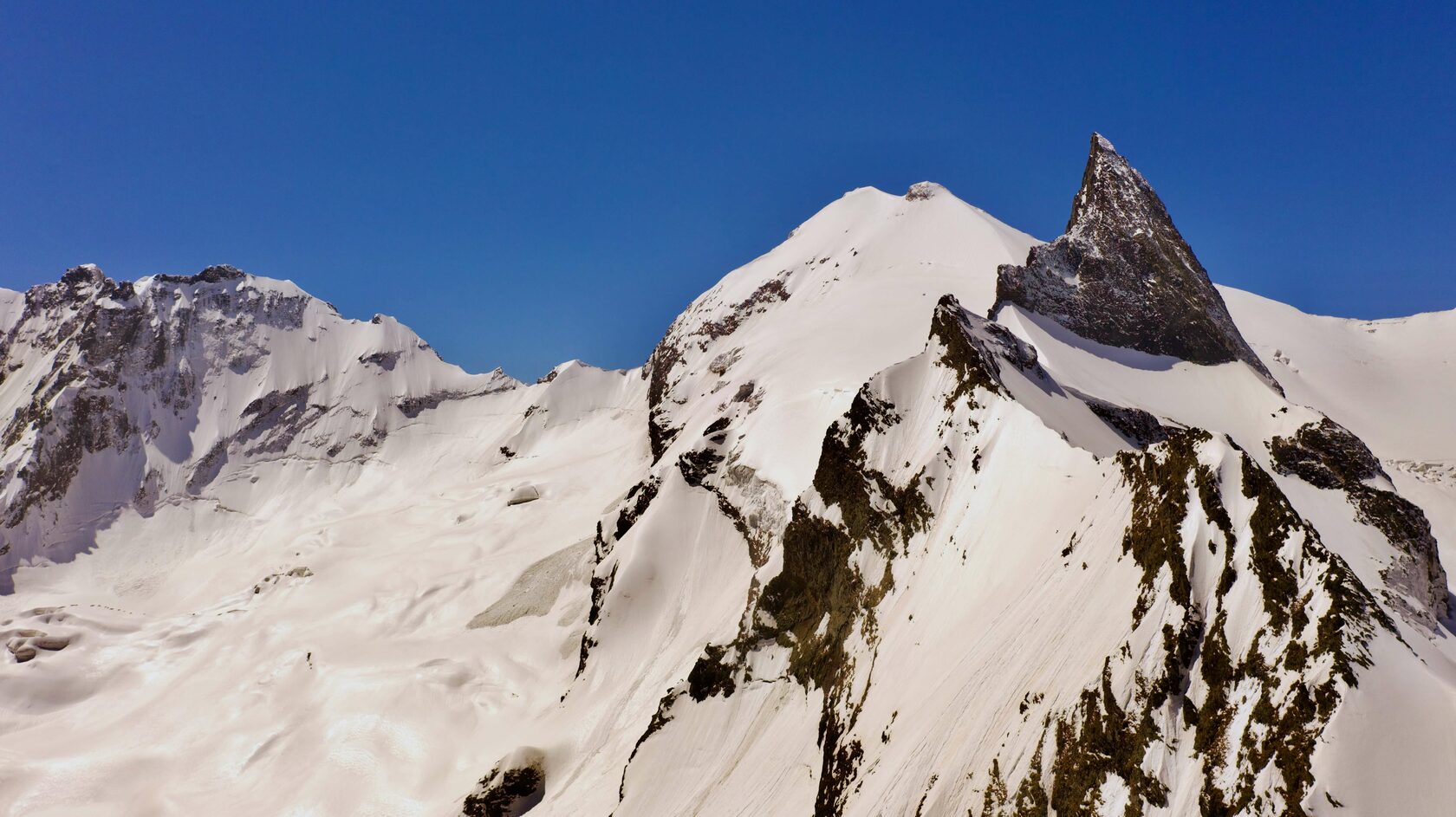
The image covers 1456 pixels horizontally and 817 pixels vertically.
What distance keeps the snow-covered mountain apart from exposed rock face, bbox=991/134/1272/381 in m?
0.20

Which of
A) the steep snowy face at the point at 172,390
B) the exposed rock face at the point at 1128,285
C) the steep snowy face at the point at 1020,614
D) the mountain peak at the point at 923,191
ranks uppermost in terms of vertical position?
the mountain peak at the point at 923,191

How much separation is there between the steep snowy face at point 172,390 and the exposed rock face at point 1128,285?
297 ft

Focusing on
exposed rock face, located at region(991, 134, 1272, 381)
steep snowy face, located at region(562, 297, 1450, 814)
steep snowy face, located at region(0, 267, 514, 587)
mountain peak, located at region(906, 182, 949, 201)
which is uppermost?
mountain peak, located at region(906, 182, 949, 201)

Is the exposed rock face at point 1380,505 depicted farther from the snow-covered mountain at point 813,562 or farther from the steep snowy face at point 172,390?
the steep snowy face at point 172,390

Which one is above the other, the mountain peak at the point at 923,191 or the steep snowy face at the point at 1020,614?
the mountain peak at the point at 923,191

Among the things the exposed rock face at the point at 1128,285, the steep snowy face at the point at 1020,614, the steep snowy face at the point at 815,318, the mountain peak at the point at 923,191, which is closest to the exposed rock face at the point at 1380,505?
the steep snowy face at the point at 1020,614

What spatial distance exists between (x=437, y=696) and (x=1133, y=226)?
158 feet

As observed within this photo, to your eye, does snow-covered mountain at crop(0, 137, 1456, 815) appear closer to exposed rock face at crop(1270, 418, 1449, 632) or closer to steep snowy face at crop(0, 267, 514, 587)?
exposed rock face at crop(1270, 418, 1449, 632)

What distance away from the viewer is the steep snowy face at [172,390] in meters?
88.9

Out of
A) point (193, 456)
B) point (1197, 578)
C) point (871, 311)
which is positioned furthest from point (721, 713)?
point (193, 456)

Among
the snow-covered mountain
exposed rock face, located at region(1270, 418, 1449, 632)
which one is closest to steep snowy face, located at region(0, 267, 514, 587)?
the snow-covered mountain

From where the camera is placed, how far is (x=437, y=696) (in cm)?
4694

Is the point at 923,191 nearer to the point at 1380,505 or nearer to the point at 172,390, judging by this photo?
the point at 1380,505

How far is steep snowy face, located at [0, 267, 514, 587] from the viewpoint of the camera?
88875mm
